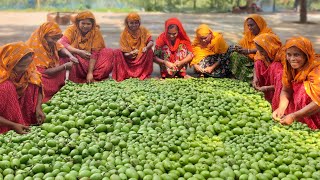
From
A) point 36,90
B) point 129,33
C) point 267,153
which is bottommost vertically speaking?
point 267,153

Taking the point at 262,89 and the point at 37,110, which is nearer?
the point at 37,110

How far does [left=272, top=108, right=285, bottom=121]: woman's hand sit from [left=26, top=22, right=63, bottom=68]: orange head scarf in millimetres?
3108

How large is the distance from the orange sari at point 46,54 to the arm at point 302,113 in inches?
122

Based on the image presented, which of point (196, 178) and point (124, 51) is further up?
point (124, 51)

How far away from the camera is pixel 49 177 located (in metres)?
3.03

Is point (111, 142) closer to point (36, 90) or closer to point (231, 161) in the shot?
point (231, 161)

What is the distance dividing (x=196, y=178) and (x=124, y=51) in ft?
14.8

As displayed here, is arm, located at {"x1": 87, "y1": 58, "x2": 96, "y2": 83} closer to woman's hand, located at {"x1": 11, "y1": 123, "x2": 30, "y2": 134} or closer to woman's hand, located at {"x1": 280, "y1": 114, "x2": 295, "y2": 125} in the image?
woman's hand, located at {"x1": 11, "y1": 123, "x2": 30, "y2": 134}

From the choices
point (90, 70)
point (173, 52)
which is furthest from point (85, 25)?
point (173, 52)

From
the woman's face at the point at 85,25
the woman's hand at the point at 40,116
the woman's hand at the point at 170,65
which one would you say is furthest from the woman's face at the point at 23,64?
the woman's hand at the point at 170,65

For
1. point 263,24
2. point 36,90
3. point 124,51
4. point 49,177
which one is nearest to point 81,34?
point 124,51

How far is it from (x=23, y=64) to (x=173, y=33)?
141 inches

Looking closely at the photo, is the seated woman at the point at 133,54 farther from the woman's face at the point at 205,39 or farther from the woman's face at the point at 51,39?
the woman's face at the point at 51,39

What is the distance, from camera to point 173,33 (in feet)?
24.0
